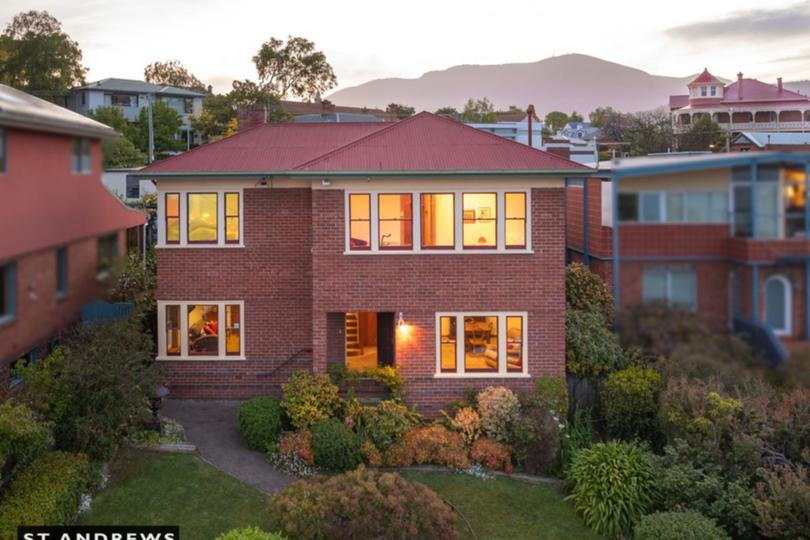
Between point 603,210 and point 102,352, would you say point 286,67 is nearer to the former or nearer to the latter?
point 102,352

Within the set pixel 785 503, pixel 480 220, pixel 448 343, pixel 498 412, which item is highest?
pixel 480 220

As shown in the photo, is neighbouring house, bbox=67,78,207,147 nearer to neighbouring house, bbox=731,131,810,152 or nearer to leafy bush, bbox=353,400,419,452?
neighbouring house, bbox=731,131,810,152

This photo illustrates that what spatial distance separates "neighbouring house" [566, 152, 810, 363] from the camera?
6.73 feet

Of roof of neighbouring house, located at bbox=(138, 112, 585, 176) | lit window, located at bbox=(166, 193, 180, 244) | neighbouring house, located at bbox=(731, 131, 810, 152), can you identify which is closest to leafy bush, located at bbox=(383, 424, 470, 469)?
roof of neighbouring house, located at bbox=(138, 112, 585, 176)

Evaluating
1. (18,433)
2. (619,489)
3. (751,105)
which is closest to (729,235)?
(751,105)

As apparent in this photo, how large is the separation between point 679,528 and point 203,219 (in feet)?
59.1

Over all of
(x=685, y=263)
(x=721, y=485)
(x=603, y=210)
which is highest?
(x=603, y=210)

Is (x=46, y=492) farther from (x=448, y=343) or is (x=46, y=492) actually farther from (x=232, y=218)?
(x=232, y=218)

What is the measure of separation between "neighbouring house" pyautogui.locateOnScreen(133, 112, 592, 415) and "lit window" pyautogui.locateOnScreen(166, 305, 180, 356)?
0.05 meters

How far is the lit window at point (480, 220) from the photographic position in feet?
65.2

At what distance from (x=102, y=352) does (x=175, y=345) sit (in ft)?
38.0

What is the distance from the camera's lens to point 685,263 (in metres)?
2.18

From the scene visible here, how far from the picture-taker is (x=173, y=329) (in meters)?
27.5

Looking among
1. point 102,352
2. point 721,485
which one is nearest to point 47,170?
point 102,352
